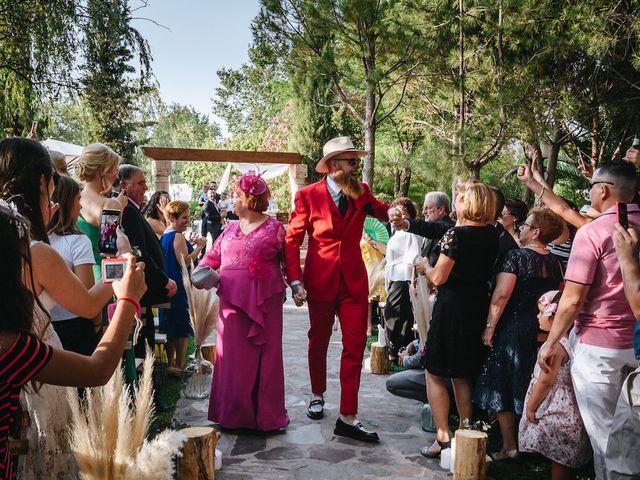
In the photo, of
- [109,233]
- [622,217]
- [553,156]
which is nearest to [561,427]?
[622,217]

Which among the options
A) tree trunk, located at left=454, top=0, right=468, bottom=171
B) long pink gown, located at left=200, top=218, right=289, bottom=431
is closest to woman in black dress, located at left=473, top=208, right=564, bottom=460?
long pink gown, located at left=200, top=218, right=289, bottom=431

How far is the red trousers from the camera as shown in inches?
173

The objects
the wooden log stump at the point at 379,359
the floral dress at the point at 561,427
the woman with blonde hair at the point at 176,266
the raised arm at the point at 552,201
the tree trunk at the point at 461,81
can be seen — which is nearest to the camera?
the floral dress at the point at 561,427

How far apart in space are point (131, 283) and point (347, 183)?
282 cm

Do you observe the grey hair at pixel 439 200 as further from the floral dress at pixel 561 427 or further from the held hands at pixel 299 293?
the floral dress at pixel 561 427

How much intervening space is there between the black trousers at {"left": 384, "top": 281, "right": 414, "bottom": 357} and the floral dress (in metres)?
3.11

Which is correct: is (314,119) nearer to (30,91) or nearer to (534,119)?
(534,119)

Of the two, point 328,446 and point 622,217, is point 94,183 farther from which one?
point 622,217

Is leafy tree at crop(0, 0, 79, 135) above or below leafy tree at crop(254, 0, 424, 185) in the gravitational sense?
below

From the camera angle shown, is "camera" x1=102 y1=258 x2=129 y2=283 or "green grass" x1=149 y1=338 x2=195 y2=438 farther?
"green grass" x1=149 y1=338 x2=195 y2=438

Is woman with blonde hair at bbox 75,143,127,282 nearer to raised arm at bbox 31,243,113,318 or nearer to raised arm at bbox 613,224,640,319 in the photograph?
raised arm at bbox 31,243,113,318

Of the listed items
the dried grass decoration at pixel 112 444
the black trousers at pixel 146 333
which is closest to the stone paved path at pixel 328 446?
the black trousers at pixel 146 333

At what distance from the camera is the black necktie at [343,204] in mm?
4570

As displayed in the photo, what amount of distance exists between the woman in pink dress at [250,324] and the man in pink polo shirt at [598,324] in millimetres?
2203
